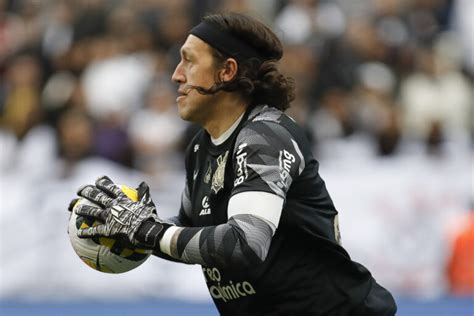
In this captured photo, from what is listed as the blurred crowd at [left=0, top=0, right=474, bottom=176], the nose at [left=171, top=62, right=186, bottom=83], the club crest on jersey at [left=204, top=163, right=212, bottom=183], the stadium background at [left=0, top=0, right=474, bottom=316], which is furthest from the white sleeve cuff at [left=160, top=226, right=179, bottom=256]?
the blurred crowd at [left=0, top=0, right=474, bottom=176]

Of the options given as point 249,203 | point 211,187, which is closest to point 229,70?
point 211,187

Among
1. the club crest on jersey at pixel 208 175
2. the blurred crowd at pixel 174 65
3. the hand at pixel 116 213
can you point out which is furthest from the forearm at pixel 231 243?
the blurred crowd at pixel 174 65

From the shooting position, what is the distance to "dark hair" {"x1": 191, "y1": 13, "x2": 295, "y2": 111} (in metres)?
4.30

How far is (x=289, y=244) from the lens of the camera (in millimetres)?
4227

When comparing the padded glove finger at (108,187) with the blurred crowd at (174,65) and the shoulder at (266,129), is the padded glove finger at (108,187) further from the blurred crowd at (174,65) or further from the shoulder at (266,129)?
the blurred crowd at (174,65)

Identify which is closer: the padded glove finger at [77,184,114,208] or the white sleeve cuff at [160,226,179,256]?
the white sleeve cuff at [160,226,179,256]

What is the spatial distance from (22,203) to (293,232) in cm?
601

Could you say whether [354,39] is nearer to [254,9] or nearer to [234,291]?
[254,9]

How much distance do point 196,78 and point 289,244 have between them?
0.76m

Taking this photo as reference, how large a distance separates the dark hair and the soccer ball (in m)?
0.61

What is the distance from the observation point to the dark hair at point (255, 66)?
430cm

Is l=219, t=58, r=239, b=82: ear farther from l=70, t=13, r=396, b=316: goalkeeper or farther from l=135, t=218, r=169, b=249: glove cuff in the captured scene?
l=135, t=218, r=169, b=249: glove cuff

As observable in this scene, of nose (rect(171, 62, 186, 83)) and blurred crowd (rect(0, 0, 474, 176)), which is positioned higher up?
blurred crowd (rect(0, 0, 474, 176))

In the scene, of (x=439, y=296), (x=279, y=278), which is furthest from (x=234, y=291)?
(x=439, y=296)
